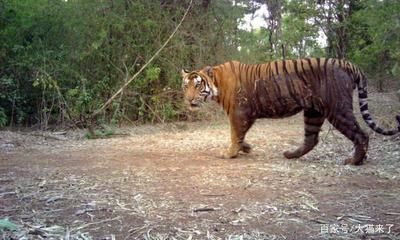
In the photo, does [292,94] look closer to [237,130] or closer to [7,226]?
[237,130]

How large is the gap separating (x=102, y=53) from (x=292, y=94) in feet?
19.8

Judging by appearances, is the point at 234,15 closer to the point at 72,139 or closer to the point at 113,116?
the point at 113,116

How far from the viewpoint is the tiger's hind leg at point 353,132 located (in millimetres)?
5352

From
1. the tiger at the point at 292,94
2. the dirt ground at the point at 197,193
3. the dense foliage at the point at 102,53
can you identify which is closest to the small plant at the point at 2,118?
the dense foliage at the point at 102,53

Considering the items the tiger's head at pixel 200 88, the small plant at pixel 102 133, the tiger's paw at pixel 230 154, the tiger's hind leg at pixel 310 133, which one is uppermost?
the tiger's head at pixel 200 88

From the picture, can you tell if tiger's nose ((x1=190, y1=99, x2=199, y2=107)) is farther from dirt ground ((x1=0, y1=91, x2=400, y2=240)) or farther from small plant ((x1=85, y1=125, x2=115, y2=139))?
small plant ((x1=85, y1=125, x2=115, y2=139))

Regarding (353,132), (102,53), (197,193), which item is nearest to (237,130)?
(353,132)

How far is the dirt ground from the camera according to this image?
3279 millimetres

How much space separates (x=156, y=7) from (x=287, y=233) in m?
8.62

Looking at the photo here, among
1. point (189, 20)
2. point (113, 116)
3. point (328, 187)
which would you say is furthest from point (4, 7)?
point (328, 187)

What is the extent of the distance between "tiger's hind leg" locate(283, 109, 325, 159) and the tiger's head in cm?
124

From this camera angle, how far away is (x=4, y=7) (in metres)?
9.84

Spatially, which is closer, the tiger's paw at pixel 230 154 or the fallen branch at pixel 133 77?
the tiger's paw at pixel 230 154

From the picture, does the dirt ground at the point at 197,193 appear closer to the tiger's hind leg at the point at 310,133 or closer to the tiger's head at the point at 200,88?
the tiger's hind leg at the point at 310,133
